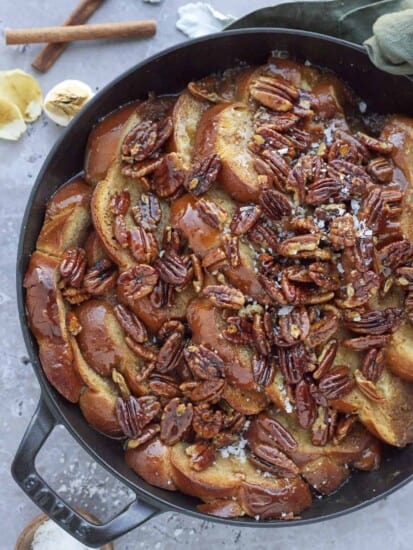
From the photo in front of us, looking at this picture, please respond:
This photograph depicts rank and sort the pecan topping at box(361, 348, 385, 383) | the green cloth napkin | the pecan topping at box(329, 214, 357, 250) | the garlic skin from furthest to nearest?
the garlic skin < the green cloth napkin < the pecan topping at box(361, 348, 385, 383) < the pecan topping at box(329, 214, 357, 250)

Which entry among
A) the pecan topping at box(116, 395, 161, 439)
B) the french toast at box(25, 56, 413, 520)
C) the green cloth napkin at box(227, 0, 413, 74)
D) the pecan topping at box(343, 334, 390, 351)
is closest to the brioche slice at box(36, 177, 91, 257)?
the french toast at box(25, 56, 413, 520)

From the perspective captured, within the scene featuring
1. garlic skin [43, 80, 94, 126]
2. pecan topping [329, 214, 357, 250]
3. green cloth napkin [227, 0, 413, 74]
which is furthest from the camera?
garlic skin [43, 80, 94, 126]

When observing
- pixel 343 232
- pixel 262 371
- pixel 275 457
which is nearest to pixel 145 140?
pixel 343 232

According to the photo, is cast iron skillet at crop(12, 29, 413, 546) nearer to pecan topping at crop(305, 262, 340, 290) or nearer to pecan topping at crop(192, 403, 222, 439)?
pecan topping at crop(192, 403, 222, 439)

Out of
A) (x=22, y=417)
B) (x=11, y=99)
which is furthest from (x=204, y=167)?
(x=22, y=417)

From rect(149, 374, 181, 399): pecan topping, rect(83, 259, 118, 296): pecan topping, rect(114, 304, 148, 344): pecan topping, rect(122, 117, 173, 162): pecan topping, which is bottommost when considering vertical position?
rect(149, 374, 181, 399): pecan topping

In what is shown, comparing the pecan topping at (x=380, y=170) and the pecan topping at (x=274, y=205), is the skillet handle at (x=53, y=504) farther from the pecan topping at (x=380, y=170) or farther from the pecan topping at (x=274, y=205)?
the pecan topping at (x=380, y=170)

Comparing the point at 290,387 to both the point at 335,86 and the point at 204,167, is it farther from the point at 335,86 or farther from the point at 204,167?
the point at 335,86
